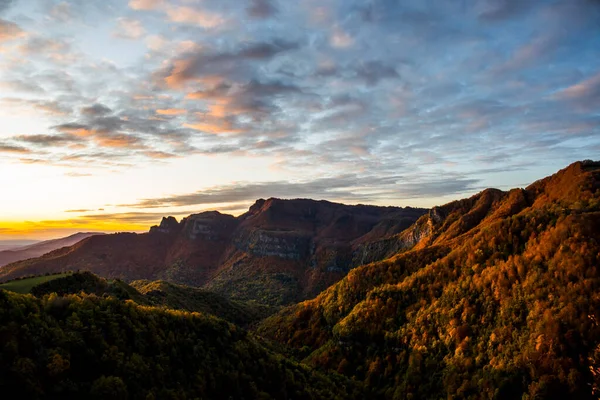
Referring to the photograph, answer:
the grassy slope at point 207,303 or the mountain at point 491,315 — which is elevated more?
the mountain at point 491,315

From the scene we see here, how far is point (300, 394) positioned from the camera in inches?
1834

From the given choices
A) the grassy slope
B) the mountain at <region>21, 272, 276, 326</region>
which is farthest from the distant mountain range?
the grassy slope

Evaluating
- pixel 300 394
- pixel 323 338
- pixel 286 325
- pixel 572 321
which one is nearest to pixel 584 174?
pixel 572 321

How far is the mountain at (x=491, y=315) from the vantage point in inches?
1681

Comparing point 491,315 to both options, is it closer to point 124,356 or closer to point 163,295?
point 124,356

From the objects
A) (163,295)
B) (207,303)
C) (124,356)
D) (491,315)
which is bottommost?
(207,303)

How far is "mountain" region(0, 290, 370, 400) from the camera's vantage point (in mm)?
25000

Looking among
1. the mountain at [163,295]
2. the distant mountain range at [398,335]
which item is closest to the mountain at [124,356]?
the distant mountain range at [398,335]

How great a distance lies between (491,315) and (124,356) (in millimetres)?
50908

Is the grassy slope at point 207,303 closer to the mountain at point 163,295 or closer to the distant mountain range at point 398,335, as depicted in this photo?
the mountain at point 163,295

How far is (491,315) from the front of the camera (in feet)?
176

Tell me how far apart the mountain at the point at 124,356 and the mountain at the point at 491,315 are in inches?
709

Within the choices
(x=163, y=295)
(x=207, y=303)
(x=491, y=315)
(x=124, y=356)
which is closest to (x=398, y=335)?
(x=491, y=315)

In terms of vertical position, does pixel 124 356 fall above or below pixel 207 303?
above
